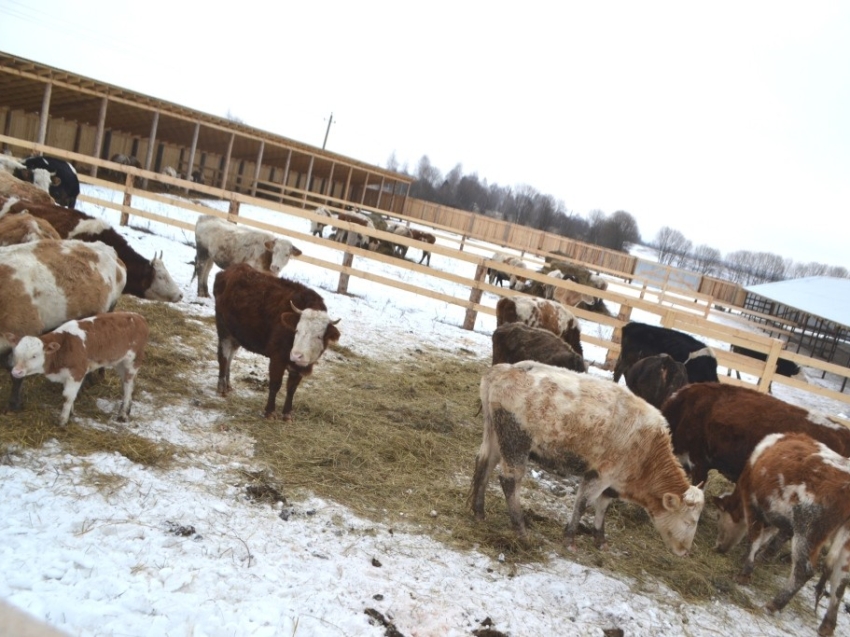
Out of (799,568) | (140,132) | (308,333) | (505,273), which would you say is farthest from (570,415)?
(140,132)

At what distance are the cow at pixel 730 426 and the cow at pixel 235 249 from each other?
7574mm

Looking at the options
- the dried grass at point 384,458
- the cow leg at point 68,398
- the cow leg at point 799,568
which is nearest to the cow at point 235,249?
the dried grass at point 384,458

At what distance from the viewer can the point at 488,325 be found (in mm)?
14461

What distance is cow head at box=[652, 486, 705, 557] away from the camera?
5062mm

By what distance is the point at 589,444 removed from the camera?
16.7 ft

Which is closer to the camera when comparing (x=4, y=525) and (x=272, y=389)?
(x=4, y=525)

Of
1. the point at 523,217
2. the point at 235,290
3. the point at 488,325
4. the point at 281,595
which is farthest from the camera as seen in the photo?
the point at 523,217

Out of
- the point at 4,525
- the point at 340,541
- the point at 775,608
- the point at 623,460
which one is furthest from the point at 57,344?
the point at 775,608

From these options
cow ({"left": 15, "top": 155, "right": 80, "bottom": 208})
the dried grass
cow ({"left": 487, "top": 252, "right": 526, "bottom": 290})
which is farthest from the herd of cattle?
cow ({"left": 487, "top": 252, "right": 526, "bottom": 290})

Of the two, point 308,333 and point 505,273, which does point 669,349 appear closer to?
point 308,333

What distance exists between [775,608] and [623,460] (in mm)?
1702

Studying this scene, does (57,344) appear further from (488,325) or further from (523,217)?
(523,217)

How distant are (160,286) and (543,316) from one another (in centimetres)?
607

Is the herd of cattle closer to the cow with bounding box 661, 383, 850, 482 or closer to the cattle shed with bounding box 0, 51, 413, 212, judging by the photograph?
the cow with bounding box 661, 383, 850, 482
